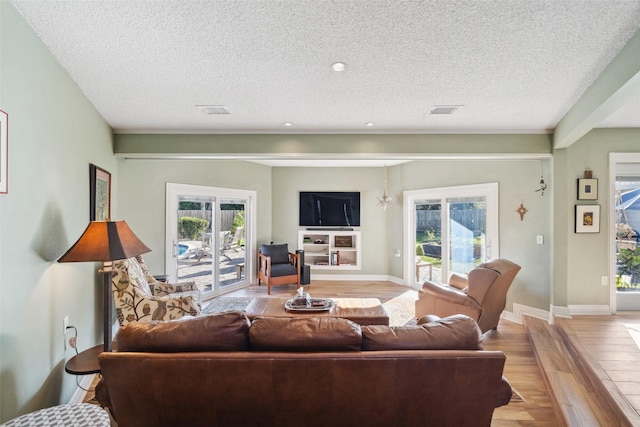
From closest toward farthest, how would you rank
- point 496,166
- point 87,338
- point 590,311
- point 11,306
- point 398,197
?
1. point 11,306
2. point 87,338
3. point 590,311
4. point 496,166
5. point 398,197

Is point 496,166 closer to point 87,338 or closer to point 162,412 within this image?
point 162,412

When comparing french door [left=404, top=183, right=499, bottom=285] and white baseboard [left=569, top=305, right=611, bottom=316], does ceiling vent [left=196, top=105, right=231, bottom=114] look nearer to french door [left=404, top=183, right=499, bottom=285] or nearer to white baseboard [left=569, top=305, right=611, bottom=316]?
french door [left=404, top=183, right=499, bottom=285]

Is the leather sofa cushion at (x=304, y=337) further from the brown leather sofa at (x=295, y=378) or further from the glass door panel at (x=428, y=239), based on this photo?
the glass door panel at (x=428, y=239)

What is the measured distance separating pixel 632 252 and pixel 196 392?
5.18m

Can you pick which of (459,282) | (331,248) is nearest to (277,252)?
(331,248)

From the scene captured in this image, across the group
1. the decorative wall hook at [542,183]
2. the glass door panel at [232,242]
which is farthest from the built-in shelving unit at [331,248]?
the decorative wall hook at [542,183]

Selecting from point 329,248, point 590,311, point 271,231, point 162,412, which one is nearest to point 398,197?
point 329,248

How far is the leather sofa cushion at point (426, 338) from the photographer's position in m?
1.68

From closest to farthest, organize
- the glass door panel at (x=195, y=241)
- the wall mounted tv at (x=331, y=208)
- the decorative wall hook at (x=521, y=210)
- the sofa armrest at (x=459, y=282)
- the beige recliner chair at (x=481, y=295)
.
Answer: the beige recliner chair at (x=481, y=295), the sofa armrest at (x=459, y=282), the decorative wall hook at (x=521, y=210), the glass door panel at (x=195, y=241), the wall mounted tv at (x=331, y=208)

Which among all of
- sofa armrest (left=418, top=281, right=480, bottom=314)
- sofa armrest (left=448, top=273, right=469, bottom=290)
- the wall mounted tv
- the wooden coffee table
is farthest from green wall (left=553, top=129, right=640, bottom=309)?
the wall mounted tv

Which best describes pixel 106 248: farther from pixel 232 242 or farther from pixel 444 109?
pixel 232 242

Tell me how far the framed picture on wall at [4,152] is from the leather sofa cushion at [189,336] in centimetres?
106

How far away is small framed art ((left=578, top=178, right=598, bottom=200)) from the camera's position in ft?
12.2

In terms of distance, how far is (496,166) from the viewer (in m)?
4.51
